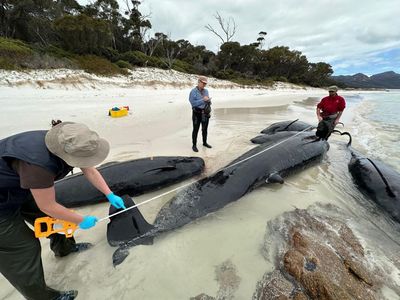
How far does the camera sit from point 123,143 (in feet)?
22.4

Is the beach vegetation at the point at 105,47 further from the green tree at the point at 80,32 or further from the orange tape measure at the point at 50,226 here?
the orange tape measure at the point at 50,226

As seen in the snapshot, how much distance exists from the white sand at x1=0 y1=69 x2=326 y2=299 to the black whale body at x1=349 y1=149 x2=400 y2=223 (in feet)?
6.84

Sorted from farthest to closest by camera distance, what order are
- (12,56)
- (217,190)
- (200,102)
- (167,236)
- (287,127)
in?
1. (12,56)
2. (287,127)
3. (200,102)
4. (217,190)
5. (167,236)

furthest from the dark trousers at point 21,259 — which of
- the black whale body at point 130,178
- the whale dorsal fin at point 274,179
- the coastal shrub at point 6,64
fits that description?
the coastal shrub at point 6,64

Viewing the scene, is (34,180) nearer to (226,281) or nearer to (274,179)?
(226,281)

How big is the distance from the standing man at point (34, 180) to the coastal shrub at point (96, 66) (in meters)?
19.2

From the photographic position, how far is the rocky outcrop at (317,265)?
2.32 meters

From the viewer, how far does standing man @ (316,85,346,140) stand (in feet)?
23.0

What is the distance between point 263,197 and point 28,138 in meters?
3.48

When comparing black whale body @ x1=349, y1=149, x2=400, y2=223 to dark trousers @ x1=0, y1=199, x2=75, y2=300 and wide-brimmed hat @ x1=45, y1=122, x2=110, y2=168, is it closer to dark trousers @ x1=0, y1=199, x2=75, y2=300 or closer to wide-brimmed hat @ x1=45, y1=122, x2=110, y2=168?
wide-brimmed hat @ x1=45, y1=122, x2=110, y2=168

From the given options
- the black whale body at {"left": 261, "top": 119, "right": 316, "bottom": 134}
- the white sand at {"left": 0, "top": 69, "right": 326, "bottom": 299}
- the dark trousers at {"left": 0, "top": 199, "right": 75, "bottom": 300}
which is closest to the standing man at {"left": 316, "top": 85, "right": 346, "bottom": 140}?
the black whale body at {"left": 261, "top": 119, "right": 316, "bottom": 134}

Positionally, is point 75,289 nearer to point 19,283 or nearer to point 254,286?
point 19,283

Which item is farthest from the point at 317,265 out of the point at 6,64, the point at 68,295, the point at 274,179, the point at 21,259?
the point at 6,64

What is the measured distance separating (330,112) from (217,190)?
17.6ft
